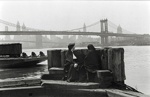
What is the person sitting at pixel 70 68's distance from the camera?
6918 millimetres

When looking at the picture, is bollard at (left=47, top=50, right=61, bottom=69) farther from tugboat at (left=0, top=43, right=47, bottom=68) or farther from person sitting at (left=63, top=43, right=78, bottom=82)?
tugboat at (left=0, top=43, right=47, bottom=68)

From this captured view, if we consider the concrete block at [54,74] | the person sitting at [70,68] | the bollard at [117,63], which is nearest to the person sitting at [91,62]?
the person sitting at [70,68]

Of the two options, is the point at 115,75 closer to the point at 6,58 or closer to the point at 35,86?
the point at 35,86

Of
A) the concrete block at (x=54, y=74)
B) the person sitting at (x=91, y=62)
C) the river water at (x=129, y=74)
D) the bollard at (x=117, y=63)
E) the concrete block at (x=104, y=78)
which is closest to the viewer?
the concrete block at (x=104, y=78)

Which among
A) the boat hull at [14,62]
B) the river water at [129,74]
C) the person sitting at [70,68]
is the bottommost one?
the river water at [129,74]

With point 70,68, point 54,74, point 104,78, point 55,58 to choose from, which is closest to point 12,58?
point 55,58

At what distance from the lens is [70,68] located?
23.2 ft

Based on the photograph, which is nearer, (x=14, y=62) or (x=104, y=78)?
(x=104, y=78)

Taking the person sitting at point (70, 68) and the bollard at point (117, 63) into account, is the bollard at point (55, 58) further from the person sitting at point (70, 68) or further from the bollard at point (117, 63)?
the bollard at point (117, 63)

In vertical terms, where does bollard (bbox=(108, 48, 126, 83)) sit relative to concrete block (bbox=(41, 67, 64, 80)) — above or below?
above

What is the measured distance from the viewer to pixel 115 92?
5480 mm

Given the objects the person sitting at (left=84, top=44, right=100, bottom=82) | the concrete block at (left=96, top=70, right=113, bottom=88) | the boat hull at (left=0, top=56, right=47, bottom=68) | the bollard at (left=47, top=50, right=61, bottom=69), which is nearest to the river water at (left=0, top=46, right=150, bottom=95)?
the boat hull at (left=0, top=56, right=47, bottom=68)

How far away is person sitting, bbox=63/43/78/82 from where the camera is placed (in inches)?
272

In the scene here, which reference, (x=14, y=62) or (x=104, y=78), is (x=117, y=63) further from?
(x=14, y=62)
